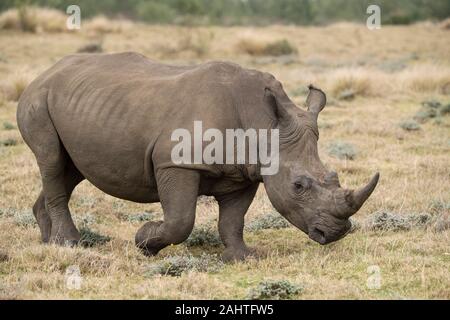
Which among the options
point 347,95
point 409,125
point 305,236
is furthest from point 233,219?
point 347,95

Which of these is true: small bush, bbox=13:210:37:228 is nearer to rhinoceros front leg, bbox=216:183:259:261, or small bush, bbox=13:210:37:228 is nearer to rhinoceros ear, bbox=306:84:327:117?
rhinoceros front leg, bbox=216:183:259:261

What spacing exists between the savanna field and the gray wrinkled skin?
15.7 inches

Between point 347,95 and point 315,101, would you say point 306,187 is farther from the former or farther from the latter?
point 347,95

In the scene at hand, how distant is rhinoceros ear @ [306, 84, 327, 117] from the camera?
Answer: 733cm

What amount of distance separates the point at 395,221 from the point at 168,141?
9.20 feet

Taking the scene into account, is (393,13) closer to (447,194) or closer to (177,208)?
(447,194)

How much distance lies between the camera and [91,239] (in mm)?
7934

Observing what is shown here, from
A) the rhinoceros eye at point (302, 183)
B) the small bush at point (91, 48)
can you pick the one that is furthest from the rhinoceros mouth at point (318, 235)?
the small bush at point (91, 48)

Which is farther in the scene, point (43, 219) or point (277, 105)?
point (43, 219)

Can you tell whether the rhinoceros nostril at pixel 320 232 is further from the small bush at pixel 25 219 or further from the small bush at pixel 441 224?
the small bush at pixel 25 219

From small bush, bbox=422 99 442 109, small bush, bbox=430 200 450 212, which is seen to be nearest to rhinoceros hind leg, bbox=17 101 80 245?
small bush, bbox=430 200 450 212

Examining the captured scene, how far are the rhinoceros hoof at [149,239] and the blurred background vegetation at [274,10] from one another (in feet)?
112

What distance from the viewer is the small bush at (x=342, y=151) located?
1209 cm
